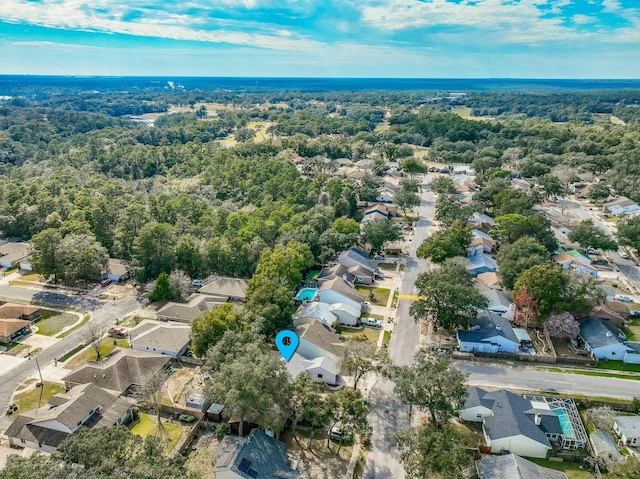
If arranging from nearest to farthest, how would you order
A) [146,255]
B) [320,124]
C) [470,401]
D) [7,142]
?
[470,401] < [146,255] < [7,142] < [320,124]

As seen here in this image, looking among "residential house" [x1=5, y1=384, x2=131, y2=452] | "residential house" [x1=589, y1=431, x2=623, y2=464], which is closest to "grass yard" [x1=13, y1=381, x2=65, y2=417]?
"residential house" [x1=5, y1=384, x2=131, y2=452]

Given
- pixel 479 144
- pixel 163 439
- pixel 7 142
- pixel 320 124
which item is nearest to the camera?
pixel 163 439

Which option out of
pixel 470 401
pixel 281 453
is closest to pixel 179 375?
pixel 281 453

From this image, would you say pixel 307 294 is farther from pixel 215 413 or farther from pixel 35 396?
pixel 35 396

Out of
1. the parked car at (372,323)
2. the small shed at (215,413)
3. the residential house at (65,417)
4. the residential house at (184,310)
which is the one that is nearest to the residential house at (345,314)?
the parked car at (372,323)

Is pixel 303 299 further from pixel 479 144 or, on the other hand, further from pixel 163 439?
pixel 479 144

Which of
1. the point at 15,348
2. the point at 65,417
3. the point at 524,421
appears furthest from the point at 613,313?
the point at 15,348

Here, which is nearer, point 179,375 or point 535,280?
point 179,375
